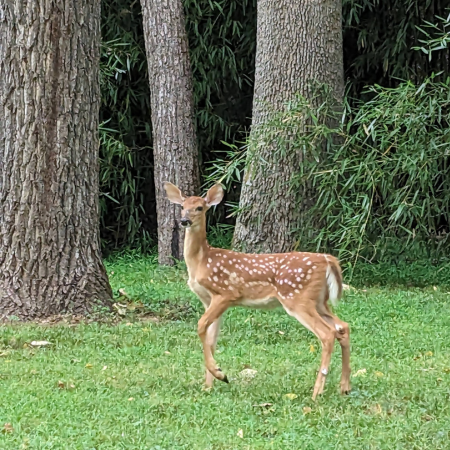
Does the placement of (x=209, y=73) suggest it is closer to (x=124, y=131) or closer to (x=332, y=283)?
(x=124, y=131)

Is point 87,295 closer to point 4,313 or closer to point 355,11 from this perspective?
point 4,313

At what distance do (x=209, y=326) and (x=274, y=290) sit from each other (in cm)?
43

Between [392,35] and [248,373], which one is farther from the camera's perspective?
[392,35]

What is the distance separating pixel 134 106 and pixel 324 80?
364 centimetres

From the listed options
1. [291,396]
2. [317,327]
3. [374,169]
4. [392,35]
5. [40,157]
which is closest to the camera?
[291,396]

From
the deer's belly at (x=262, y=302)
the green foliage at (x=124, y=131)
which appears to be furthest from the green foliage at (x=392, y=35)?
the deer's belly at (x=262, y=302)

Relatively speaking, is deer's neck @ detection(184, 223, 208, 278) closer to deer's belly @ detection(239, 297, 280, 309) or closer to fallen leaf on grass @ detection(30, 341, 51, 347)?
deer's belly @ detection(239, 297, 280, 309)

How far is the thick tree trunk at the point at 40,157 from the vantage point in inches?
261

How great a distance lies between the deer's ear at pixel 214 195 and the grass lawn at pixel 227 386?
1.01 m

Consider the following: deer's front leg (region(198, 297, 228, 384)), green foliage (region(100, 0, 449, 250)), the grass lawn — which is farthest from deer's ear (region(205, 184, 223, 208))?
green foliage (region(100, 0, 449, 250))

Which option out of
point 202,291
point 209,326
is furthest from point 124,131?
point 209,326

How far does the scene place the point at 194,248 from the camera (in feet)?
17.9

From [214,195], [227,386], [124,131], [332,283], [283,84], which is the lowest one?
[227,386]

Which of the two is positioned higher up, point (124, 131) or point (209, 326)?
point (124, 131)
